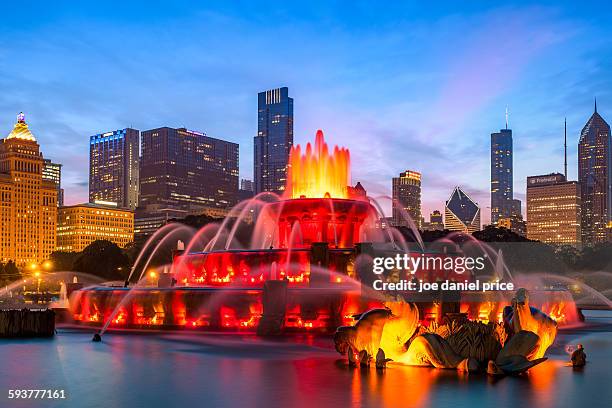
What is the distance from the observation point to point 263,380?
24.6m

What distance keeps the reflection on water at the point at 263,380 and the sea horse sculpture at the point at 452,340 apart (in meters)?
0.66

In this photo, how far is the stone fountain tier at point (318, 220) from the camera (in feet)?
189

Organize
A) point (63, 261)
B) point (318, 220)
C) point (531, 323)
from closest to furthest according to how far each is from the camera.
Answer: point (531, 323), point (318, 220), point (63, 261)

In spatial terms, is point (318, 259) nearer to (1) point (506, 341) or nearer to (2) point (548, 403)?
(1) point (506, 341)

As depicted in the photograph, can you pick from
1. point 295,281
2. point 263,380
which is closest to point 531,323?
point 263,380

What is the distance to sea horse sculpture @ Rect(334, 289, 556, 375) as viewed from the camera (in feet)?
89.1

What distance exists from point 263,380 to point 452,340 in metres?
7.09

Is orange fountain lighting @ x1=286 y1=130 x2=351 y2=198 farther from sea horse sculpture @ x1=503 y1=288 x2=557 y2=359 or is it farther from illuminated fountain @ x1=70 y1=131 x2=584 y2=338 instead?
sea horse sculpture @ x1=503 y1=288 x2=557 y2=359

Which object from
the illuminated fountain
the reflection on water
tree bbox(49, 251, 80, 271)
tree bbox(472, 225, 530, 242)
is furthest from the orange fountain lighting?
tree bbox(49, 251, 80, 271)

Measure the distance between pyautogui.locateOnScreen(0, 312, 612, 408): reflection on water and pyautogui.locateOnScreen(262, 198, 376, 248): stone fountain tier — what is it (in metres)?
23.0

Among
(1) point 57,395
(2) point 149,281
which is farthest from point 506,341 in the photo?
(2) point 149,281

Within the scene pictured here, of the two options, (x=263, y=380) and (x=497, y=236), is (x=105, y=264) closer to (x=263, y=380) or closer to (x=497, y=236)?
(x=497, y=236)

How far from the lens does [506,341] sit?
28.4 metres

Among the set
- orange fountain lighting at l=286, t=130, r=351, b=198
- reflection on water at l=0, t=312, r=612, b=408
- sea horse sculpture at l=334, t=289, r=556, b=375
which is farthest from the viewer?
orange fountain lighting at l=286, t=130, r=351, b=198
